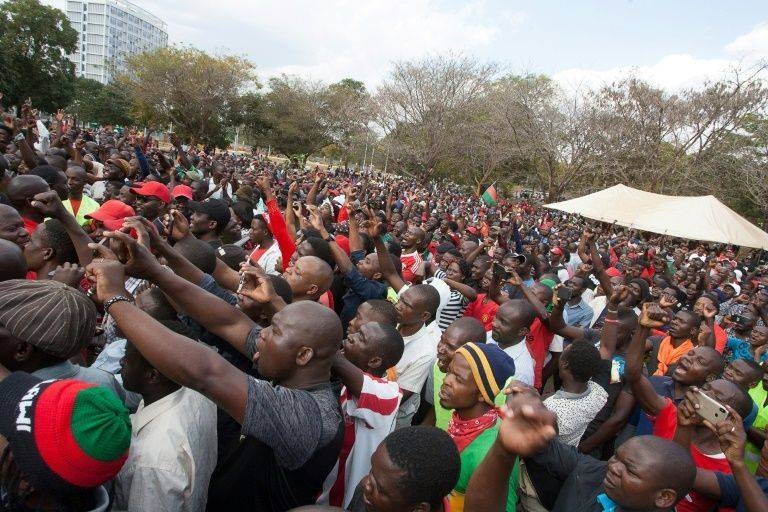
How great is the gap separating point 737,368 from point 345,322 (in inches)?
122

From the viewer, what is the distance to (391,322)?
3152mm

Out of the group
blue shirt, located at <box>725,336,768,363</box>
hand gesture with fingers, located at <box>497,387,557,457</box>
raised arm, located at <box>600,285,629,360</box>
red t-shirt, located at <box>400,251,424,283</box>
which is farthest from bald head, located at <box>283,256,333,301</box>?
blue shirt, located at <box>725,336,768,363</box>

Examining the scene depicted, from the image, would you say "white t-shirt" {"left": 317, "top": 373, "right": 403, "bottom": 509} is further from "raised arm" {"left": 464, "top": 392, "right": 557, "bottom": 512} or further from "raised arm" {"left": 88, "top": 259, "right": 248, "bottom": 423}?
"raised arm" {"left": 88, "top": 259, "right": 248, "bottom": 423}

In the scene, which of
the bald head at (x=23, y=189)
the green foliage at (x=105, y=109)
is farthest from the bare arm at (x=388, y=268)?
the green foliage at (x=105, y=109)

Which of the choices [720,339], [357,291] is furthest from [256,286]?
[720,339]

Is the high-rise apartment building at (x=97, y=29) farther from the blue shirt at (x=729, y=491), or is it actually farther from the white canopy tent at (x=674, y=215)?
the blue shirt at (x=729, y=491)

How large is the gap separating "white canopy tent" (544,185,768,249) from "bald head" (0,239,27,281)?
13.1 m

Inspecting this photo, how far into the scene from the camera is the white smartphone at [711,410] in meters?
2.28

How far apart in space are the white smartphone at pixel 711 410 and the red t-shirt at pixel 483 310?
2386 mm

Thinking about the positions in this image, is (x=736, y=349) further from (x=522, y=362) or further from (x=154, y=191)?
(x=154, y=191)

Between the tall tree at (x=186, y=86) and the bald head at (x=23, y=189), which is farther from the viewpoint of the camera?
the tall tree at (x=186, y=86)

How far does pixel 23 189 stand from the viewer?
368 centimetres

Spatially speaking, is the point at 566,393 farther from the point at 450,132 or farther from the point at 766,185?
the point at 450,132

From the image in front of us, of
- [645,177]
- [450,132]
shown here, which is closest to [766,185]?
[645,177]
